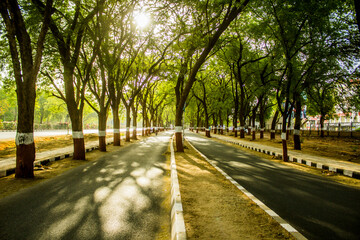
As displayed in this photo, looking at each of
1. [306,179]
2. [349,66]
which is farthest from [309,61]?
[306,179]

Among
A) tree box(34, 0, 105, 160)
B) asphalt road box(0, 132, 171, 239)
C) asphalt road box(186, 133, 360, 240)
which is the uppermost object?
tree box(34, 0, 105, 160)

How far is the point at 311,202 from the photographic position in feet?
14.9

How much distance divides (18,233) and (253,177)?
598 centimetres

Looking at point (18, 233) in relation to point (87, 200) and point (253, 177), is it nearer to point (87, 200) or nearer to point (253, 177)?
point (87, 200)

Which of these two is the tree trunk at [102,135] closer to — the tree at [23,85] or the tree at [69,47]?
the tree at [69,47]

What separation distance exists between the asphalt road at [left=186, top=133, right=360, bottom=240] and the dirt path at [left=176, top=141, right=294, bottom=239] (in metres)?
0.44

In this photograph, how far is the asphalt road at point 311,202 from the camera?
3.29 metres

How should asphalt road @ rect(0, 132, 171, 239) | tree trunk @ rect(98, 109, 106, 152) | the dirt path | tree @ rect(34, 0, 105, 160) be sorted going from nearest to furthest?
the dirt path
asphalt road @ rect(0, 132, 171, 239)
tree @ rect(34, 0, 105, 160)
tree trunk @ rect(98, 109, 106, 152)

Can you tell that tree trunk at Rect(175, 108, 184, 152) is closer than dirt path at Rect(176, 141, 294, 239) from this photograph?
No

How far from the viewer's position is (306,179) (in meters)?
6.85

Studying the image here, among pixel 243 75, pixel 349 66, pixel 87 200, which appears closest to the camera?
pixel 87 200

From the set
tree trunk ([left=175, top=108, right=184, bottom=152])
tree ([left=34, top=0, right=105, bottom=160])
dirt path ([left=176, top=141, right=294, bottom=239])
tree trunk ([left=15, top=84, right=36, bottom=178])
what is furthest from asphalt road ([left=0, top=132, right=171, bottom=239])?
tree trunk ([left=175, top=108, right=184, bottom=152])

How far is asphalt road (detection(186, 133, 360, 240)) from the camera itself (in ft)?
10.8

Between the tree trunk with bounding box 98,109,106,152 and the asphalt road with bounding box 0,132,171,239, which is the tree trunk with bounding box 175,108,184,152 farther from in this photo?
the asphalt road with bounding box 0,132,171,239
